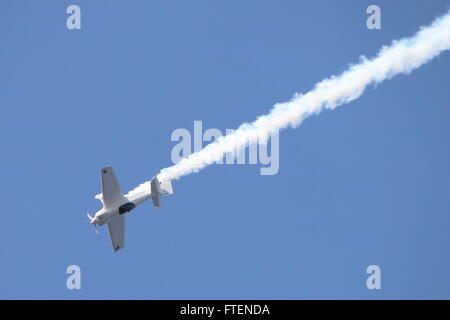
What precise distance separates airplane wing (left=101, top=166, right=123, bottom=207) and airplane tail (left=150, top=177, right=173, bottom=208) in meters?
1.98

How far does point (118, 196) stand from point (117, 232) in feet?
13.0

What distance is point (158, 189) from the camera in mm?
45031

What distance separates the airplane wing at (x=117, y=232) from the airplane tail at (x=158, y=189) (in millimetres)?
3162

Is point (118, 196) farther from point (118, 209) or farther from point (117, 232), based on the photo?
point (117, 232)

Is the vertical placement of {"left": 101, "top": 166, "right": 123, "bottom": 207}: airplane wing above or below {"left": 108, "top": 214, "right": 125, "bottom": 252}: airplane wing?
above

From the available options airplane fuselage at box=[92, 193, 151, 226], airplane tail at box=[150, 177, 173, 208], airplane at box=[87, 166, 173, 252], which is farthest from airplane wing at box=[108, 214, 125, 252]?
airplane tail at box=[150, 177, 173, 208]

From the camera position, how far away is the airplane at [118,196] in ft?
144

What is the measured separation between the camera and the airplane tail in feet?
147

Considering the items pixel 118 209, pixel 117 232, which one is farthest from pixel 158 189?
pixel 117 232

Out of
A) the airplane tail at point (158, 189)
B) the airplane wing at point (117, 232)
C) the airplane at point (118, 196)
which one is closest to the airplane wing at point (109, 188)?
the airplane at point (118, 196)

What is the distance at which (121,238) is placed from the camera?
4788 centimetres

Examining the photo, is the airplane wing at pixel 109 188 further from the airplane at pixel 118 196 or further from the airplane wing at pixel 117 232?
the airplane wing at pixel 117 232

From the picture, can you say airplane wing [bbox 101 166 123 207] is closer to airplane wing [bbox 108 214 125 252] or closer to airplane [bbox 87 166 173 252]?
airplane [bbox 87 166 173 252]
